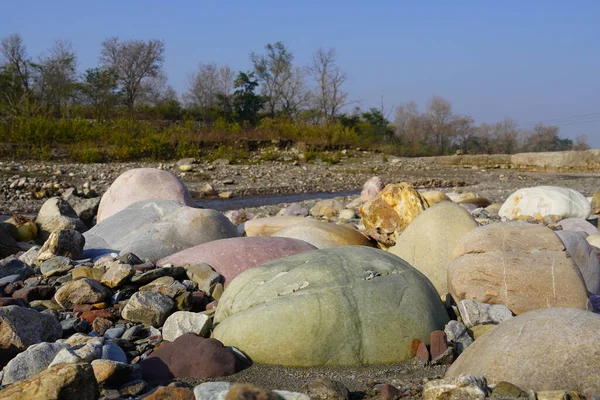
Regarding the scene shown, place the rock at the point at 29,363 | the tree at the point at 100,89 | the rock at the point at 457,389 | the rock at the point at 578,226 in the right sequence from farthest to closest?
the tree at the point at 100,89, the rock at the point at 578,226, the rock at the point at 29,363, the rock at the point at 457,389

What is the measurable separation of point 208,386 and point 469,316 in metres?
1.86

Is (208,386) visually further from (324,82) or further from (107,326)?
(324,82)

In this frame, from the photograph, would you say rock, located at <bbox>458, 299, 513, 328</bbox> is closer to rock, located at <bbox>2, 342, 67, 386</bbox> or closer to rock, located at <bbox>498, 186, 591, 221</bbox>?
rock, located at <bbox>2, 342, 67, 386</bbox>

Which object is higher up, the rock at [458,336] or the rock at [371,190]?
the rock at [371,190]

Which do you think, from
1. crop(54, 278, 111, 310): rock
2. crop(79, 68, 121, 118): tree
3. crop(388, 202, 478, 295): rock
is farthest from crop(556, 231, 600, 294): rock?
crop(79, 68, 121, 118): tree

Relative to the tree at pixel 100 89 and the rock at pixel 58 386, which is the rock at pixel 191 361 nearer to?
the rock at pixel 58 386

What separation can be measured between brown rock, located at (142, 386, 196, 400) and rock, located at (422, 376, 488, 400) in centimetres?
98

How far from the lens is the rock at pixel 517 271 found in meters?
4.23

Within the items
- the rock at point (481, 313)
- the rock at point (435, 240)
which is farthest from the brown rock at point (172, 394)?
the rock at point (435, 240)

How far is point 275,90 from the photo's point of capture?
153 feet

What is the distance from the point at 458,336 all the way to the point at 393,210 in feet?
12.0

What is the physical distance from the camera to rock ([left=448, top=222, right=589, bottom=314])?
423cm

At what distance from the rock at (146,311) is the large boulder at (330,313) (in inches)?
16.7

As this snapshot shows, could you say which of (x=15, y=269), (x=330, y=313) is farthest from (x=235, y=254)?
(x=330, y=313)
